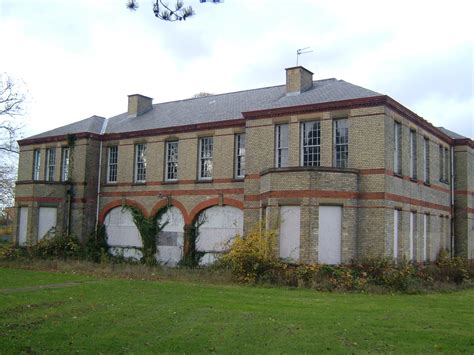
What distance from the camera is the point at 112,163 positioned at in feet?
105

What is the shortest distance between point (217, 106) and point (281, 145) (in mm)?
7025

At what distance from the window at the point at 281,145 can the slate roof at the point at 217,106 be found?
1.32m

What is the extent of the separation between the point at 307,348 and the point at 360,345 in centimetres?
107

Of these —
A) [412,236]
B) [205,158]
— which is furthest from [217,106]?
[412,236]

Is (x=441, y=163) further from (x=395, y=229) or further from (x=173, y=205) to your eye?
(x=173, y=205)

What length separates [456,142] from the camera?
29.4 meters

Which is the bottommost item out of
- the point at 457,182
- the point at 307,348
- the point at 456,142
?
the point at 307,348

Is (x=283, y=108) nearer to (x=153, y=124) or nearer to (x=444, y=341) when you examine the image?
(x=153, y=124)

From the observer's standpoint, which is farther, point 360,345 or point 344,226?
point 344,226

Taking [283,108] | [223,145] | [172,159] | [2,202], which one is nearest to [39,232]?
[2,202]

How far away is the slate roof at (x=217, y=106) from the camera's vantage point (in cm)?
2469

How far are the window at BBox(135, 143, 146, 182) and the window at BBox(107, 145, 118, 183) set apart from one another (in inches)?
64.4

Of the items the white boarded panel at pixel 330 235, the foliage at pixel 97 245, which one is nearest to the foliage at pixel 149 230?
the foliage at pixel 97 245

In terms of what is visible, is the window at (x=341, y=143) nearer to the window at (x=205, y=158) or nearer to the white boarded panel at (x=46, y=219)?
the window at (x=205, y=158)
